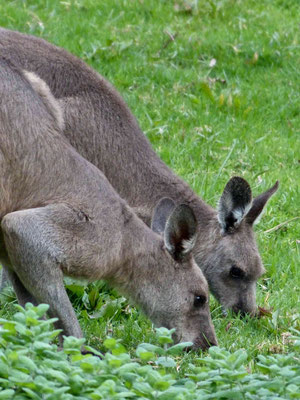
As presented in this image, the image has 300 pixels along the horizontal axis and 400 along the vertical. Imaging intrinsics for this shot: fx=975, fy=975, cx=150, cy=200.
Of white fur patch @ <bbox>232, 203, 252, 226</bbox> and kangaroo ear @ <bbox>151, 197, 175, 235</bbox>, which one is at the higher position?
kangaroo ear @ <bbox>151, 197, 175, 235</bbox>

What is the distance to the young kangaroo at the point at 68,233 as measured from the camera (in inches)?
228

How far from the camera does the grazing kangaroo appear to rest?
7.46 metres

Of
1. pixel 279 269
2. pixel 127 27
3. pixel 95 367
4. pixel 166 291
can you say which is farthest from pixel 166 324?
pixel 127 27

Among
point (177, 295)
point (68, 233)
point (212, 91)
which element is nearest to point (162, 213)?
point (177, 295)

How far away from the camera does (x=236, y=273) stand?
24.7 feet

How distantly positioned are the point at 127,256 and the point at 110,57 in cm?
516

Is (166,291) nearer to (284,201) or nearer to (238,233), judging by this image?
(238,233)

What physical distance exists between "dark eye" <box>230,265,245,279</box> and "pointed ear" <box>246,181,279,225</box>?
38 centimetres

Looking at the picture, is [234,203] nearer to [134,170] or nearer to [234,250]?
[234,250]

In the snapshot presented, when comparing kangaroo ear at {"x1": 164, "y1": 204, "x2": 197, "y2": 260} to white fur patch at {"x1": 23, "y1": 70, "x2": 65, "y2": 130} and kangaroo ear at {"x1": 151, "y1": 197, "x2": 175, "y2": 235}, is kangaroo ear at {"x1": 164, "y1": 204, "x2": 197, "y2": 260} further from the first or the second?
white fur patch at {"x1": 23, "y1": 70, "x2": 65, "y2": 130}

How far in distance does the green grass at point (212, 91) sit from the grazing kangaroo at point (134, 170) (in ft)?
0.90

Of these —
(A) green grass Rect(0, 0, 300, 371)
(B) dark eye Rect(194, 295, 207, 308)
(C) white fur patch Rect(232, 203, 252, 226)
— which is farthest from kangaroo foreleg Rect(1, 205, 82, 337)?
(C) white fur patch Rect(232, 203, 252, 226)

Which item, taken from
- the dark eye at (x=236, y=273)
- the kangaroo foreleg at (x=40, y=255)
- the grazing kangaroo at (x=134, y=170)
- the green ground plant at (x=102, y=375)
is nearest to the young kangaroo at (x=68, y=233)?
the kangaroo foreleg at (x=40, y=255)

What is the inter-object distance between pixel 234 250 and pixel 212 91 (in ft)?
11.1
